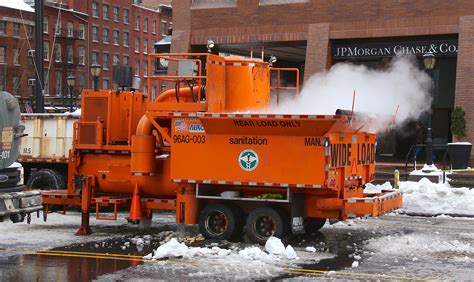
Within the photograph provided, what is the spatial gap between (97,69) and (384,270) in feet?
62.2

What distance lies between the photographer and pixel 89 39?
248 feet

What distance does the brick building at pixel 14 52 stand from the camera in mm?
62594

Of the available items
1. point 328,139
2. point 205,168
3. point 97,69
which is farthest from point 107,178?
point 97,69

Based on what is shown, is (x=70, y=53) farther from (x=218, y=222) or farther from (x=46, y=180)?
(x=218, y=222)

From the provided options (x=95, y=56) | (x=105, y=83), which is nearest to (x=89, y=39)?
(x=95, y=56)

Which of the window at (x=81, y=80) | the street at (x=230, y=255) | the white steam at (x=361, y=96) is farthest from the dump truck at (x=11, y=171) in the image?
the window at (x=81, y=80)

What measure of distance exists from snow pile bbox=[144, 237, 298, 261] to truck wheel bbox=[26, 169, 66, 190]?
24.4ft

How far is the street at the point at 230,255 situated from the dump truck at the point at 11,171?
768mm

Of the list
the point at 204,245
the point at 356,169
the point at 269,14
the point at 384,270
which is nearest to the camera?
the point at 384,270

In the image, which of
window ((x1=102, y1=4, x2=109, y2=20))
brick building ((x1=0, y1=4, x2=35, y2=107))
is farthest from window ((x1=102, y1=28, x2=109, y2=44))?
brick building ((x1=0, y1=4, x2=35, y2=107))

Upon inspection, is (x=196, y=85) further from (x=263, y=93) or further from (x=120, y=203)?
(x=120, y=203)

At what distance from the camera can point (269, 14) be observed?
99.0 feet

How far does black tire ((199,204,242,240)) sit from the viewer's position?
39.3ft

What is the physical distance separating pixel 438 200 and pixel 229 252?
822cm
